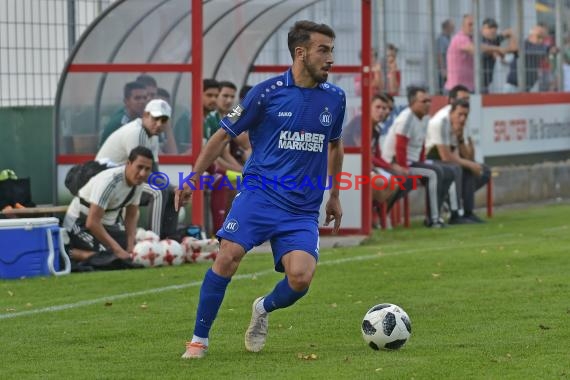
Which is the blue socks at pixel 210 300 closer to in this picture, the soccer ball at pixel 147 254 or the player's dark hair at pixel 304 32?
the player's dark hair at pixel 304 32

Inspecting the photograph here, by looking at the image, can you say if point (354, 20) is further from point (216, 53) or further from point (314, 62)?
point (314, 62)

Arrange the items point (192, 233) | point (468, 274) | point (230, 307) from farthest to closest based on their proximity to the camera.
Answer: point (192, 233)
point (468, 274)
point (230, 307)

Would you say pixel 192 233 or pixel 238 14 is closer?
pixel 192 233

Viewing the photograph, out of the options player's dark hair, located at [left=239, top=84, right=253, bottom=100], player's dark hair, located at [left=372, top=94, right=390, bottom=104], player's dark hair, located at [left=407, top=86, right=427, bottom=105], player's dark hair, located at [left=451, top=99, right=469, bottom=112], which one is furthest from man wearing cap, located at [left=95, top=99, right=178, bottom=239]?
player's dark hair, located at [left=451, top=99, right=469, bottom=112]

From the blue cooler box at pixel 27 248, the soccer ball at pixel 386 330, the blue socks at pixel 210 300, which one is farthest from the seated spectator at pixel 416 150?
the blue socks at pixel 210 300

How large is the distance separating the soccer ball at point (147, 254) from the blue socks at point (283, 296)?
614cm

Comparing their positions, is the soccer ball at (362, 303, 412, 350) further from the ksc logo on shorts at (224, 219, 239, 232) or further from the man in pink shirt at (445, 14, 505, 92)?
the man in pink shirt at (445, 14, 505, 92)

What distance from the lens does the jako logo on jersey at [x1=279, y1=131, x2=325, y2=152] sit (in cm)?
874

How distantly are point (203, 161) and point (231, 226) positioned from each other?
0.41m

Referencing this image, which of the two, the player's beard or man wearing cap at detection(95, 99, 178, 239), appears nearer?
the player's beard

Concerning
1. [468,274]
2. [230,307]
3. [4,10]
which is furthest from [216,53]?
[230,307]

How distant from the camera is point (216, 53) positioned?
19703 millimetres

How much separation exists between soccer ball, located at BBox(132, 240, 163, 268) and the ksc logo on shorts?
6.27 meters

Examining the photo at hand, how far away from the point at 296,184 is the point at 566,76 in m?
19.8
